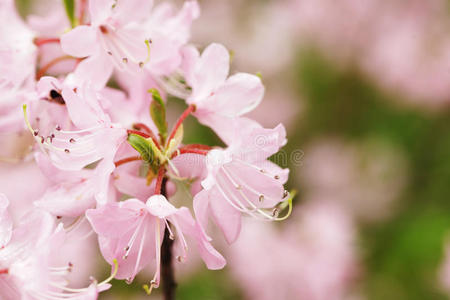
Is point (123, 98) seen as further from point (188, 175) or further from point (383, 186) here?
point (383, 186)

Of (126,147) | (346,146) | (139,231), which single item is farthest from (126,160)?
(346,146)

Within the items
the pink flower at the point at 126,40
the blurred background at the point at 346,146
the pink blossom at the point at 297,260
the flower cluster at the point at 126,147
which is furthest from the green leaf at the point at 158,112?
the pink blossom at the point at 297,260

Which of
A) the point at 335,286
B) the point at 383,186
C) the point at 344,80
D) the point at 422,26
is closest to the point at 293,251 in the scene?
the point at 335,286

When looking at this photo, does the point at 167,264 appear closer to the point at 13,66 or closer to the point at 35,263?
the point at 35,263

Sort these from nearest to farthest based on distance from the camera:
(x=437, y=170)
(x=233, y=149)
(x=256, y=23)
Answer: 1. (x=233, y=149)
2. (x=437, y=170)
3. (x=256, y=23)

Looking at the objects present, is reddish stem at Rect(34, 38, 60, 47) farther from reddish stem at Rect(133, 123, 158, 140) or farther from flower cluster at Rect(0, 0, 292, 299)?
reddish stem at Rect(133, 123, 158, 140)

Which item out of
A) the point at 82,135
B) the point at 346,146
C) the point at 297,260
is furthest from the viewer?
the point at 346,146
